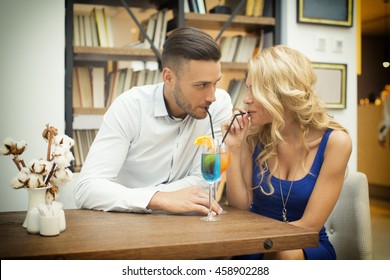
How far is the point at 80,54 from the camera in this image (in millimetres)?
2865

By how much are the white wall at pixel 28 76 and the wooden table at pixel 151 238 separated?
4.43 feet

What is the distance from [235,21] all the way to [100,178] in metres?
1.92

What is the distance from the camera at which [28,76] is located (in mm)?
2686

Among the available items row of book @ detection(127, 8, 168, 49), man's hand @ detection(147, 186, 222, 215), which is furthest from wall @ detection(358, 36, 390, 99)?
man's hand @ detection(147, 186, 222, 215)

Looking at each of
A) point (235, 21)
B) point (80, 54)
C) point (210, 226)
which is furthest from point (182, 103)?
point (235, 21)

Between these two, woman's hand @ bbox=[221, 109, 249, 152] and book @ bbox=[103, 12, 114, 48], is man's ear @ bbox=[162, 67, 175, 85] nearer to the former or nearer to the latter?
woman's hand @ bbox=[221, 109, 249, 152]

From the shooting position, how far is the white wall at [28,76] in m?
2.63

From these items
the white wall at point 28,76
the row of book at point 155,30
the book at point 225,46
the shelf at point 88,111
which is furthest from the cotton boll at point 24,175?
the book at point 225,46

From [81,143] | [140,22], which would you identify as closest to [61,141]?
[81,143]

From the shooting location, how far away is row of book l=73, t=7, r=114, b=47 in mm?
2861

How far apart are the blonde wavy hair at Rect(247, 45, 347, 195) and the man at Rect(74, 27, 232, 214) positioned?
0.18 meters

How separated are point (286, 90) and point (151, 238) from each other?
0.77 meters

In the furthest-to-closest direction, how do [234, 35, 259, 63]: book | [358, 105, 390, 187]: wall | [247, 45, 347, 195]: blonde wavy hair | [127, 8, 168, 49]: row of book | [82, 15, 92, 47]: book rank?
[358, 105, 390, 187]: wall
[234, 35, 259, 63]: book
[127, 8, 168, 49]: row of book
[82, 15, 92, 47]: book
[247, 45, 347, 195]: blonde wavy hair

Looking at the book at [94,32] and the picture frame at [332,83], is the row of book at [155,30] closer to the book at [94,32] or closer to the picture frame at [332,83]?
the book at [94,32]
